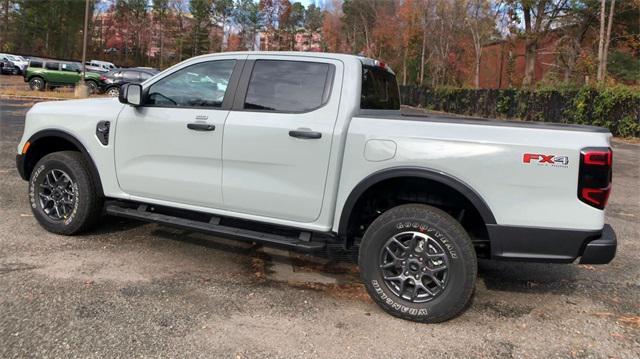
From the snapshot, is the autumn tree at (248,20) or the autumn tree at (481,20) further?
the autumn tree at (248,20)

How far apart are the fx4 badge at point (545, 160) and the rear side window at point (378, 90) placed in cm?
134

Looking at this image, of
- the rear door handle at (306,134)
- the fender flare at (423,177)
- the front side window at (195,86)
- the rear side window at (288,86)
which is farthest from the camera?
the front side window at (195,86)

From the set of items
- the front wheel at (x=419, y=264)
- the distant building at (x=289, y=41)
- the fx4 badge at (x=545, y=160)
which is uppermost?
the distant building at (x=289, y=41)

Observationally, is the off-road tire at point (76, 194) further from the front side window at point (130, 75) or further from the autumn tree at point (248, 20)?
the autumn tree at point (248, 20)

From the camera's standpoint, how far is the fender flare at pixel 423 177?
3600mm

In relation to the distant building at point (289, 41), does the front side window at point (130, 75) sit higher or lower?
lower

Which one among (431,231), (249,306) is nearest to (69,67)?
(249,306)

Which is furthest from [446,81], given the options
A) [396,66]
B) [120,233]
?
[120,233]

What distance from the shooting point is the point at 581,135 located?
341 centimetres

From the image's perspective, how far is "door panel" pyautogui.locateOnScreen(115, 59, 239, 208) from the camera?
14.5ft

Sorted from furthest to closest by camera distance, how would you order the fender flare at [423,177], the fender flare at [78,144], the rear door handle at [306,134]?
the fender flare at [78,144] < the rear door handle at [306,134] < the fender flare at [423,177]

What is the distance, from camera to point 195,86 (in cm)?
Answer: 464

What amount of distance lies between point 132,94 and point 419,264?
2781 mm

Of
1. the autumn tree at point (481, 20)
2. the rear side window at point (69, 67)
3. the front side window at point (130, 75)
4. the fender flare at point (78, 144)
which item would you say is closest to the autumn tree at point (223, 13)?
the autumn tree at point (481, 20)
